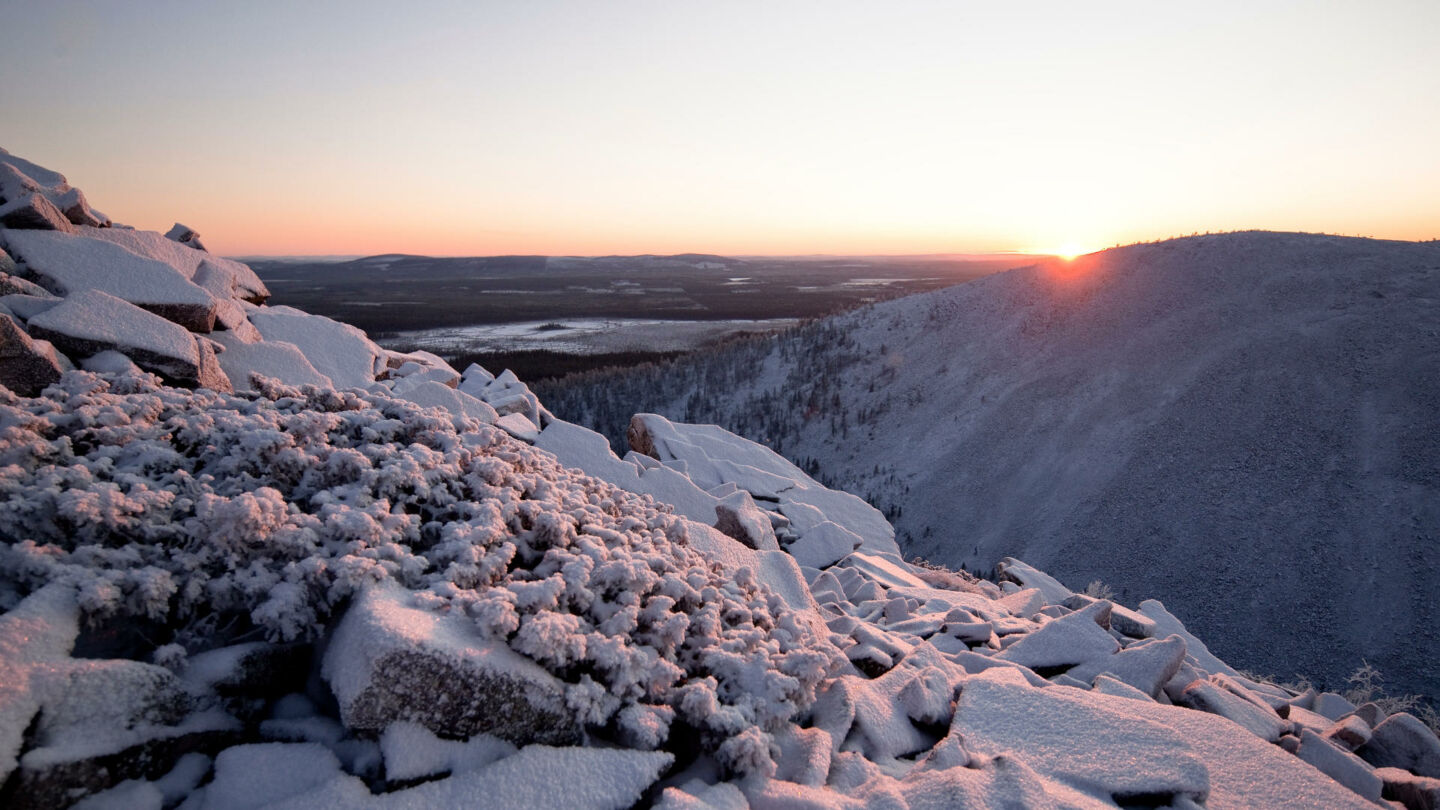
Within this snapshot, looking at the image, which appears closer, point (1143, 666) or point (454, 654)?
point (454, 654)

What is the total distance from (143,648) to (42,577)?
1.36 feet

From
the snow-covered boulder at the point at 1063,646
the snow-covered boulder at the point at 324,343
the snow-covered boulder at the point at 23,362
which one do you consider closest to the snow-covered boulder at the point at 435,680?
the snow-covered boulder at the point at 23,362

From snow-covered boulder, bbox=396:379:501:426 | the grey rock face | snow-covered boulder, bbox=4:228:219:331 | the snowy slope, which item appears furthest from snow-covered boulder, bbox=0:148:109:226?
the snowy slope

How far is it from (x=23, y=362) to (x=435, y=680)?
335 centimetres

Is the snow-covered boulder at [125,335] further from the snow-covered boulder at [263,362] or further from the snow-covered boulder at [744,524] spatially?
the snow-covered boulder at [744,524]

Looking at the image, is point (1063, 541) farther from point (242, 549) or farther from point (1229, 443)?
point (242, 549)

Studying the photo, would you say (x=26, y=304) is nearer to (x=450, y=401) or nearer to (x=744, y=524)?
(x=450, y=401)

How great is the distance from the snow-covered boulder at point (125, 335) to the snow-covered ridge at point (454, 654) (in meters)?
0.02

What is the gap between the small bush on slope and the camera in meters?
2.62

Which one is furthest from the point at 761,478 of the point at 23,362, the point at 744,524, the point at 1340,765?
the point at 23,362

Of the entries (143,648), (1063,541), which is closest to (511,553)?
(143,648)

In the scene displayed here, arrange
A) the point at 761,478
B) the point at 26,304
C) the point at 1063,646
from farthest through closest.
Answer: the point at 761,478 < the point at 26,304 < the point at 1063,646

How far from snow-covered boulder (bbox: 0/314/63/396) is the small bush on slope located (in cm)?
17

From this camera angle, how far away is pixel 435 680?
2439 millimetres
